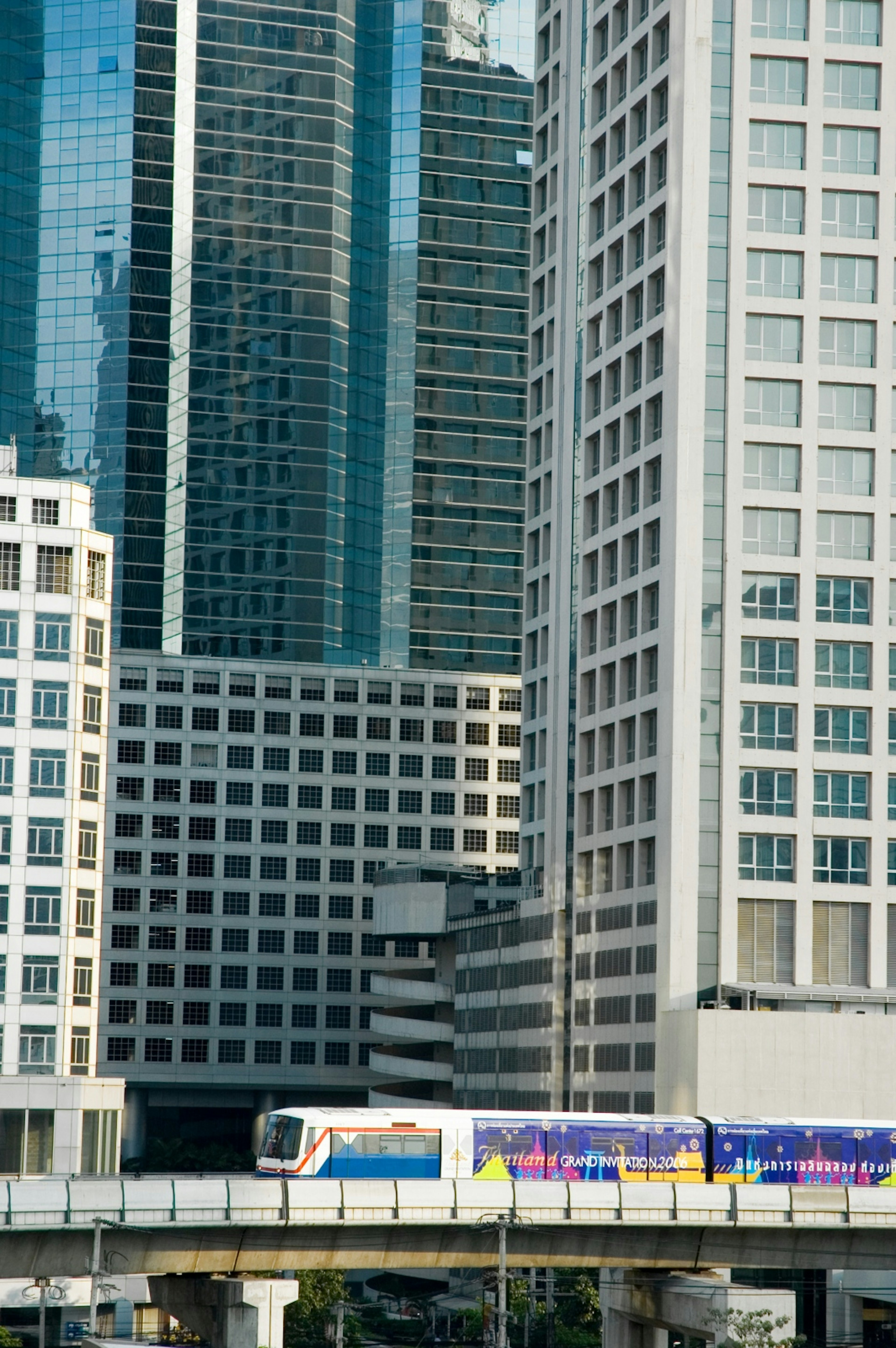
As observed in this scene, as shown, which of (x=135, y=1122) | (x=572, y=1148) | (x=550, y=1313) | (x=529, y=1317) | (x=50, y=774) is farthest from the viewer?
(x=135, y=1122)

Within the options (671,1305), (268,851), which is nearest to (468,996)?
(268,851)

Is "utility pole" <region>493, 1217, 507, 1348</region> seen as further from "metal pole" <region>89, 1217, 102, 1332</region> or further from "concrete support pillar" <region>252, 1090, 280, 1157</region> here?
"concrete support pillar" <region>252, 1090, 280, 1157</region>

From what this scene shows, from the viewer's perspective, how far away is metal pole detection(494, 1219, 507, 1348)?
72625 millimetres

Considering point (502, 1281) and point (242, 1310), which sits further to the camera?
point (242, 1310)

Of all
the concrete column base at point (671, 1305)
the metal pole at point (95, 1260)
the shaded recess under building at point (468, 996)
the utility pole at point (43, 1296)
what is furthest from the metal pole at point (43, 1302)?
the shaded recess under building at point (468, 996)

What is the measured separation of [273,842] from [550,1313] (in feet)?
281

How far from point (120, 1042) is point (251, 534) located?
1866 inches

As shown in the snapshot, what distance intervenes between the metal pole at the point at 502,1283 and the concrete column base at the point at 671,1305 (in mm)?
7517

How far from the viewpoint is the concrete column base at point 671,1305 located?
255ft

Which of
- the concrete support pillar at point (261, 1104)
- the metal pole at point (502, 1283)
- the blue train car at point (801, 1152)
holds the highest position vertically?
the blue train car at point (801, 1152)

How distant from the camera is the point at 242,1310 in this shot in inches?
2955

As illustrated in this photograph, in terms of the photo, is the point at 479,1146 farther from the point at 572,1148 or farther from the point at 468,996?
the point at 468,996

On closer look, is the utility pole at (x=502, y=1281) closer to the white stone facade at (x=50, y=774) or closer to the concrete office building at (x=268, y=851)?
the white stone facade at (x=50, y=774)

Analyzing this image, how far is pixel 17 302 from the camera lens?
198375 millimetres
